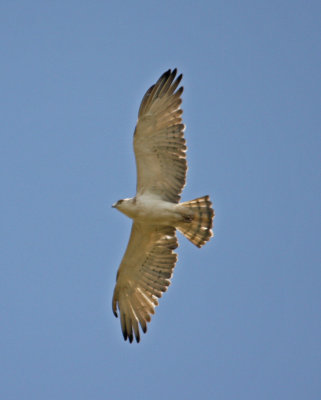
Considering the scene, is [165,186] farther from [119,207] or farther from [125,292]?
[125,292]

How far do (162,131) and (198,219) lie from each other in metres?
1.59

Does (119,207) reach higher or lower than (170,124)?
lower

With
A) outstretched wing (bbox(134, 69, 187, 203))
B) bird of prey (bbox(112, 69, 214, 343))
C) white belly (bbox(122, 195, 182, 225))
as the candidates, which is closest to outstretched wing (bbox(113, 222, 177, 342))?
bird of prey (bbox(112, 69, 214, 343))

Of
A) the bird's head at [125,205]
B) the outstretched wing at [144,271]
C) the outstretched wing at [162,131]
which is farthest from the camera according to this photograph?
the outstretched wing at [144,271]

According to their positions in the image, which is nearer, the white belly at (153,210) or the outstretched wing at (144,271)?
the white belly at (153,210)

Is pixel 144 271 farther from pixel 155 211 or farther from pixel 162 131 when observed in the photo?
pixel 162 131

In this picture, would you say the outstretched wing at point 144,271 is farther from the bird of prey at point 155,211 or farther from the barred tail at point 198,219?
the barred tail at point 198,219

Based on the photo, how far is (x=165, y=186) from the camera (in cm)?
1329

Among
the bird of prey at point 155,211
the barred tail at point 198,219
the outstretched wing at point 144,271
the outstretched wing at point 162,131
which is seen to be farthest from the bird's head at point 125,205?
the barred tail at point 198,219

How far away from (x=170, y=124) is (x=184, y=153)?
522mm

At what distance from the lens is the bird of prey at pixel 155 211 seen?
12906 millimetres

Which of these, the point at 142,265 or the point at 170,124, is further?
the point at 142,265

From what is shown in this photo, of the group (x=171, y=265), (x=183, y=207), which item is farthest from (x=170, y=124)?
(x=171, y=265)

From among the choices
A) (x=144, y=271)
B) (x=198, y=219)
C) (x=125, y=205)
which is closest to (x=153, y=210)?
(x=125, y=205)
